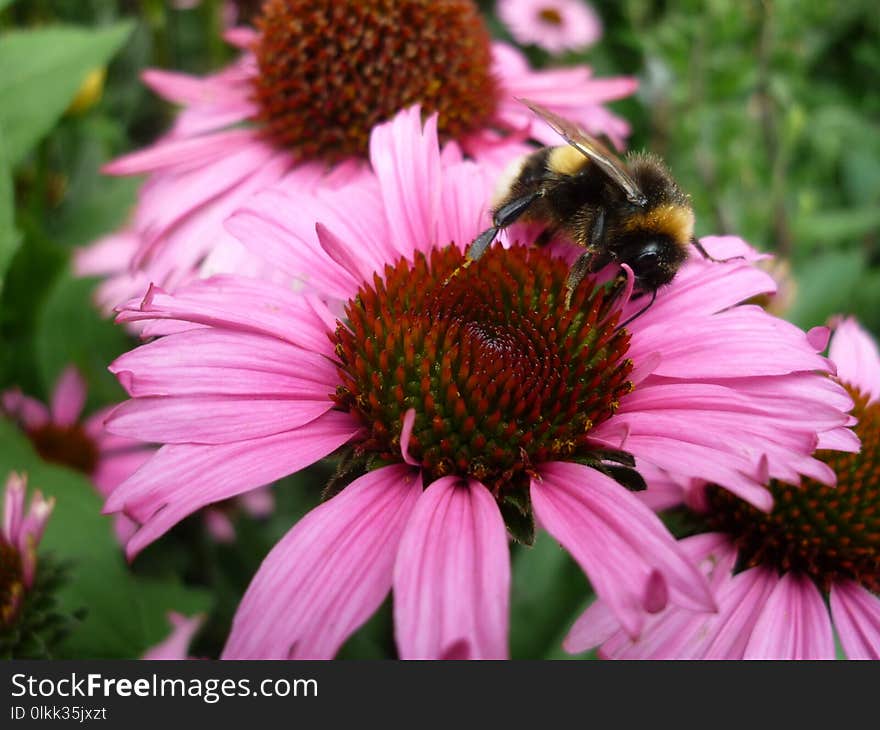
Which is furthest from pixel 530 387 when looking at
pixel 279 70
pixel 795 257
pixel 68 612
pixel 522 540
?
pixel 795 257

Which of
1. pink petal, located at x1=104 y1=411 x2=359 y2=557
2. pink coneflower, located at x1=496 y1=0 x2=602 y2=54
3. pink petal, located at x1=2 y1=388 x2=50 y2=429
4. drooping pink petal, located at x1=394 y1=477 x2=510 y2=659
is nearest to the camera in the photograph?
drooping pink petal, located at x1=394 y1=477 x2=510 y2=659

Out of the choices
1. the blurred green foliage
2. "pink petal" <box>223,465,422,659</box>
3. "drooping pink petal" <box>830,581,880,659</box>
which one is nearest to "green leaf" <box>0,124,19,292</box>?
the blurred green foliage

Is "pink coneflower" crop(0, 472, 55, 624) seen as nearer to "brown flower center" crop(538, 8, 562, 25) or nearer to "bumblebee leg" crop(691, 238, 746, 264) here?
"bumblebee leg" crop(691, 238, 746, 264)

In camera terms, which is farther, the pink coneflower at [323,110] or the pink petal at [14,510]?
the pink coneflower at [323,110]

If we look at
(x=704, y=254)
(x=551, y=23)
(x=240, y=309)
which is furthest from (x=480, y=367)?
(x=551, y=23)

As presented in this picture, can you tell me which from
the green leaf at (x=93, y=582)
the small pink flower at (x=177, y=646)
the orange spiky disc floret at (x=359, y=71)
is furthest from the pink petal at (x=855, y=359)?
the green leaf at (x=93, y=582)

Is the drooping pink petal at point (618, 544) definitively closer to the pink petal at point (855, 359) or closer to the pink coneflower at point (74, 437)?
the pink petal at point (855, 359)
